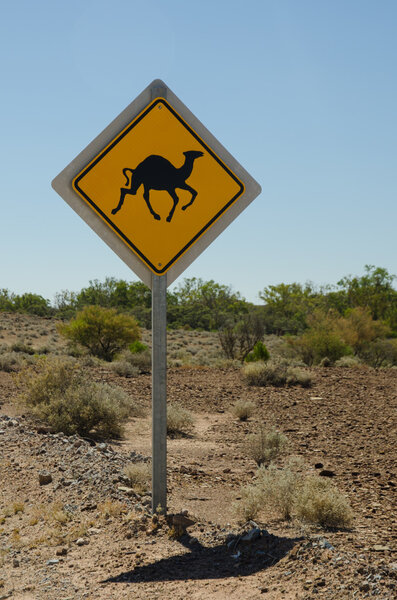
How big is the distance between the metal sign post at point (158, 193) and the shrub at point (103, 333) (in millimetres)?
24732

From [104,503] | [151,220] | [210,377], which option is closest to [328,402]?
[210,377]

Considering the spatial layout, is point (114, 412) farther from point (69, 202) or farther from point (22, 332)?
point (22, 332)

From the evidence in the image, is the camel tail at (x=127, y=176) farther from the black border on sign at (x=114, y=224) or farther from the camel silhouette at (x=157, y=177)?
the black border on sign at (x=114, y=224)

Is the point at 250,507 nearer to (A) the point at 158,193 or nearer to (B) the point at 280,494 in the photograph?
(B) the point at 280,494

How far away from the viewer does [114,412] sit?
10.9m

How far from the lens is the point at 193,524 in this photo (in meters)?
4.98

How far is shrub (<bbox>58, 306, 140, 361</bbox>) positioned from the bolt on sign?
24.8m

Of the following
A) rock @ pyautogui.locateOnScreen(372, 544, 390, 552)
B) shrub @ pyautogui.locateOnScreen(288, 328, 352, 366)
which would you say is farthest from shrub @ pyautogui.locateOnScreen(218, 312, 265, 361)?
rock @ pyautogui.locateOnScreen(372, 544, 390, 552)

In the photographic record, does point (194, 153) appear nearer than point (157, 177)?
No

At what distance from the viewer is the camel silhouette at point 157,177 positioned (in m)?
4.82

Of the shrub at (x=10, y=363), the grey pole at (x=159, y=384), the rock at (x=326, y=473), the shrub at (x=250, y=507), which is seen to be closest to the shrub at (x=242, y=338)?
the shrub at (x=10, y=363)

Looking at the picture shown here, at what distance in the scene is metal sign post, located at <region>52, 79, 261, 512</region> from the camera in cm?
479

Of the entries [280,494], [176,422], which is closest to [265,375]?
[176,422]

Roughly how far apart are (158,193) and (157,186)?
69 millimetres
